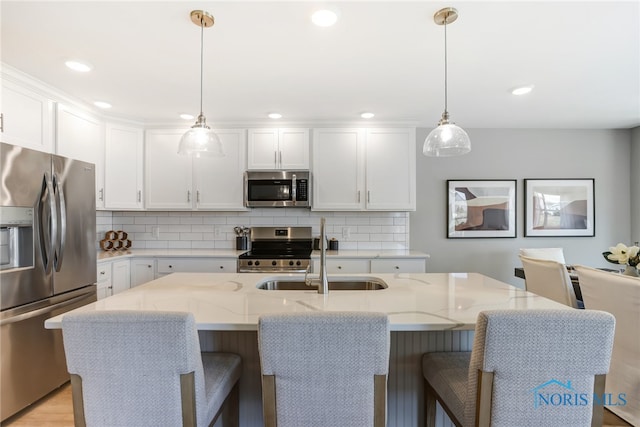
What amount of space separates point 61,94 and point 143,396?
2806 millimetres

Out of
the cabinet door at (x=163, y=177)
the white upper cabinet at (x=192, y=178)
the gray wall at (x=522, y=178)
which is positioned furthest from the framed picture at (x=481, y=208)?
the cabinet door at (x=163, y=177)

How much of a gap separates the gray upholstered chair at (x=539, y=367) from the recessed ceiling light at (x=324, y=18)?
156cm

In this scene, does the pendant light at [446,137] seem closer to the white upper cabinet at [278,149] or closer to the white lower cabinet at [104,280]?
the white upper cabinet at [278,149]

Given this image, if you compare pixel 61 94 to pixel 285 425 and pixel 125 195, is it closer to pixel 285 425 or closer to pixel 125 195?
pixel 125 195

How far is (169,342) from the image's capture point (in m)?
0.99

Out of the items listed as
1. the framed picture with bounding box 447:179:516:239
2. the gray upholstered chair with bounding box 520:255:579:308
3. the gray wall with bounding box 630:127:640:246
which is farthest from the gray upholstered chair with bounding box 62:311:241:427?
the gray wall with bounding box 630:127:640:246

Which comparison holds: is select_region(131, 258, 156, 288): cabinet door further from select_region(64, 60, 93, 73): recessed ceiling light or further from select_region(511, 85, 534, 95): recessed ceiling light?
select_region(511, 85, 534, 95): recessed ceiling light

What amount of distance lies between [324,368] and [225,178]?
2848 mm

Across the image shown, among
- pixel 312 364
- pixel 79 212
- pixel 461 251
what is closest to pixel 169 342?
pixel 312 364

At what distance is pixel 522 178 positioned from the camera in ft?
12.4

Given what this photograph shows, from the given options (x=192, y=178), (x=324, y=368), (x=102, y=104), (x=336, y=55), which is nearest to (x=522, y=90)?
(x=336, y=55)

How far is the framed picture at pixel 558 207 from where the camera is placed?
3.75 m

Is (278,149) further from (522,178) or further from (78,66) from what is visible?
(522,178)

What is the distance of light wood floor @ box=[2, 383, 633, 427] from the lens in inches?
73.5
